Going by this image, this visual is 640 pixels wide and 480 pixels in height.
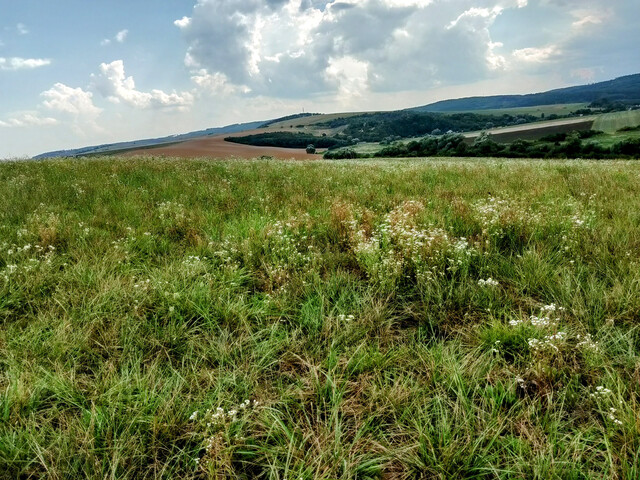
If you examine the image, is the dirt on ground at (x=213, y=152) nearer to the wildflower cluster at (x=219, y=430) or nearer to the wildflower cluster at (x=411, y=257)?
the wildflower cluster at (x=411, y=257)

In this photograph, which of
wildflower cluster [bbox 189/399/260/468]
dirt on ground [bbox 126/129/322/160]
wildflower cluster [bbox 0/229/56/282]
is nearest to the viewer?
wildflower cluster [bbox 189/399/260/468]

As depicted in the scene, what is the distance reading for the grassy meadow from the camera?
1.98 meters

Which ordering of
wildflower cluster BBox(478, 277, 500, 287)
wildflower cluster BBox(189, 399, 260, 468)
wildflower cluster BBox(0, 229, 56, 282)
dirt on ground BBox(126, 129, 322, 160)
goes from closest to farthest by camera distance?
wildflower cluster BBox(189, 399, 260, 468)
wildflower cluster BBox(478, 277, 500, 287)
wildflower cluster BBox(0, 229, 56, 282)
dirt on ground BBox(126, 129, 322, 160)

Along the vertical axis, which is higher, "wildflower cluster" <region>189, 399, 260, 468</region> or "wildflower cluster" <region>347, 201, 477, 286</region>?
"wildflower cluster" <region>347, 201, 477, 286</region>

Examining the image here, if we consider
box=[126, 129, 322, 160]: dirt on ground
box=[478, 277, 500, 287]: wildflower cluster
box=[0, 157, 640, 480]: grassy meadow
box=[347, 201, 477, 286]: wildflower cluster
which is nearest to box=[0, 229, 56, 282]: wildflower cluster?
box=[0, 157, 640, 480]: grassy meadow

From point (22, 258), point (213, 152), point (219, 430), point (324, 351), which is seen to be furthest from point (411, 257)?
point (213, 152)

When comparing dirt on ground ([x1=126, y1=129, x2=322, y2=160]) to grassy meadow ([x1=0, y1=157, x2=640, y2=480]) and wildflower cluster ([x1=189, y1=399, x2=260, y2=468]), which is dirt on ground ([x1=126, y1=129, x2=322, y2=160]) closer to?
grassy meadow ([x1=0, y1=157, x2=640, y2=480])

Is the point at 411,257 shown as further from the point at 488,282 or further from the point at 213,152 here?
the point at 213,152

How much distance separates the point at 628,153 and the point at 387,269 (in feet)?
187

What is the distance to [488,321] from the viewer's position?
10.2ft

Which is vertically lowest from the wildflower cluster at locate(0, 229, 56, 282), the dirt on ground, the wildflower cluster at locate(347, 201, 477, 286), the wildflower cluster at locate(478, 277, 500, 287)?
the wildflower cluster at locate(478, 277, 500, 287)

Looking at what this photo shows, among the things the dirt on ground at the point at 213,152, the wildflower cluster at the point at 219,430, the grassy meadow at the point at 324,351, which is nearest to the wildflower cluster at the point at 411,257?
the grassy meadow at the point at 324,351

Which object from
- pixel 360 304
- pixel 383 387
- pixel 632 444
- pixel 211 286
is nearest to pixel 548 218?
pixel 360 304

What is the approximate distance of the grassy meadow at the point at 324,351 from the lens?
6.49 ft
